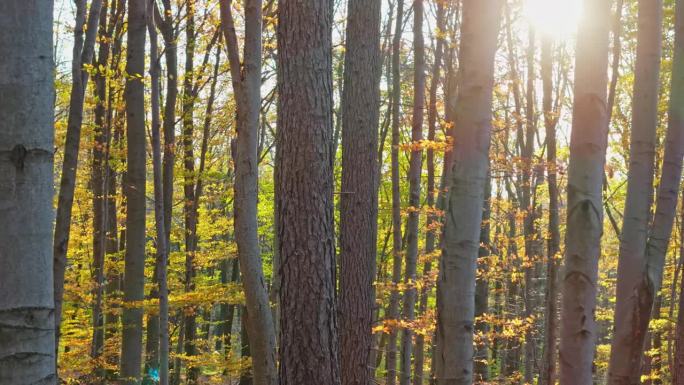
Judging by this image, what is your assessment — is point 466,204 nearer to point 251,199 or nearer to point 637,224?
point 637,224

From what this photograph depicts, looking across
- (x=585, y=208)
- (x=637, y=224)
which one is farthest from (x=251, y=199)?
(x=585, y=208)

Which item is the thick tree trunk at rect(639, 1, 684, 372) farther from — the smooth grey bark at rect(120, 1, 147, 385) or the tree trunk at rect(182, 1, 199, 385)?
the tree trunk at rect(182, 1, 199, 385)

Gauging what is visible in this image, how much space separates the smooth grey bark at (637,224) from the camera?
325 centimetres

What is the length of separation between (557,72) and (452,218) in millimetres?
13942

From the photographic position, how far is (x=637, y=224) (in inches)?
130

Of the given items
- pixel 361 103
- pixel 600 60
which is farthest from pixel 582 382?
pixel 361 103

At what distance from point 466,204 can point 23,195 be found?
1568 millimetres

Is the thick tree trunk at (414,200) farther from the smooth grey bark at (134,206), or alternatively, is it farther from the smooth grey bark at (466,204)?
the smooth grey bark at (466,204)

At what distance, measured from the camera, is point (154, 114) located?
7836mm

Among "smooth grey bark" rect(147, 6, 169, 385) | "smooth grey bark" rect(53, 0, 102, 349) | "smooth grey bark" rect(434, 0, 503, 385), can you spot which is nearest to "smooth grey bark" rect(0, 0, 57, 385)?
"smooth grey bark" rect(434, 0, 503, 385)

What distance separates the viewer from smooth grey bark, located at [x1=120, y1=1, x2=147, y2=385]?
Result: 8.41 meters

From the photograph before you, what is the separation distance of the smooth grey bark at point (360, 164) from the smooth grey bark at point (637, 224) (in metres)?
3.48

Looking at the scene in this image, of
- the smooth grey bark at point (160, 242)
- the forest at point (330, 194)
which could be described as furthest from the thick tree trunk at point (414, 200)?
the smooth grey bark at point (160, 242)

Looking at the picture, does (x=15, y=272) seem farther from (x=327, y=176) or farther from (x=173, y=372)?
(x=173, y=372)
